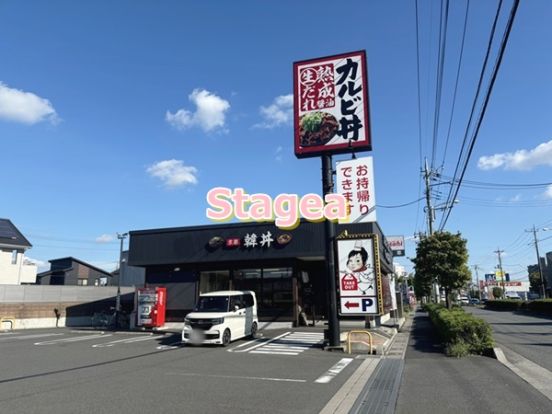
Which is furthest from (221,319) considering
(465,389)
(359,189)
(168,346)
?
(465,389)

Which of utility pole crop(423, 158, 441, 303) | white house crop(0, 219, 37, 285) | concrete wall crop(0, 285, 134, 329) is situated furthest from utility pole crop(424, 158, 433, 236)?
white house crop(0, 219, 37, 285)

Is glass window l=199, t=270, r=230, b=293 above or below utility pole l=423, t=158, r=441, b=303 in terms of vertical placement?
below

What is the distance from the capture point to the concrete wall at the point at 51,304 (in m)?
24.6

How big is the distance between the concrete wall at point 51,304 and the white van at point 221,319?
15.3 metres

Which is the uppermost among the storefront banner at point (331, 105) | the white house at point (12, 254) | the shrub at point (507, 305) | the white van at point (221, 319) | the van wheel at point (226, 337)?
the storefront banner at point (331, 105)

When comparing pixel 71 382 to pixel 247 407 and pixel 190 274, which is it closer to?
pixel 247 407

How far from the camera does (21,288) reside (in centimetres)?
2597

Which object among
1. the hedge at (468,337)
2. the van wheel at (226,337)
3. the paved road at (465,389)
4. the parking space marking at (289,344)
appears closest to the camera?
the paved road at (465,389)

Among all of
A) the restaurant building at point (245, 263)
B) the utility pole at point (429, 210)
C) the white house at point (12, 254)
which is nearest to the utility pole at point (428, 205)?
the utility pole at point (429, 210)

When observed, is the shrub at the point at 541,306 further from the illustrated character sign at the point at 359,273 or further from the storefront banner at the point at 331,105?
the storefront banner at the point at 331,105

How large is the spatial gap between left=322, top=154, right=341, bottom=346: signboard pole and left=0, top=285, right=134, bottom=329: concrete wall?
19491 millimetres

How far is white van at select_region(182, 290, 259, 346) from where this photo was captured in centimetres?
1409

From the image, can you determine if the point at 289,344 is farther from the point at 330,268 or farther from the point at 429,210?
the point at 429,210

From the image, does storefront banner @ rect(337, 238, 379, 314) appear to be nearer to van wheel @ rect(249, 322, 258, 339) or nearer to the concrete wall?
van wheel @ rect(249, 322, 258, 339)
